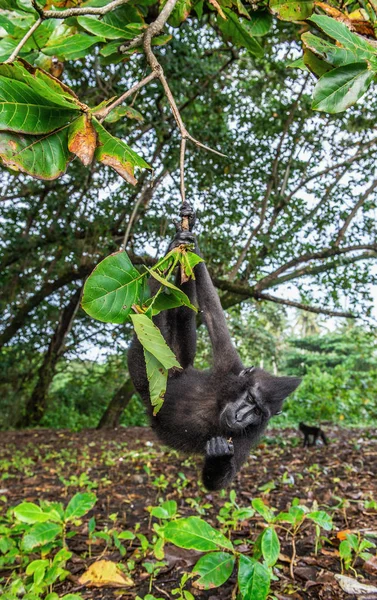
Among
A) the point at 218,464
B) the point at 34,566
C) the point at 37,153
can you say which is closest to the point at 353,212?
the point at 218,464

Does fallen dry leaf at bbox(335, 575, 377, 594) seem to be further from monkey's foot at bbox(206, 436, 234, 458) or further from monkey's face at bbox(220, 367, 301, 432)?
monkey's face at bbox(220, 367, 301, 432)

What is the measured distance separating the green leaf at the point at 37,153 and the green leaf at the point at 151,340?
0.51 m

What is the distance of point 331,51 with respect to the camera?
4.51 feet

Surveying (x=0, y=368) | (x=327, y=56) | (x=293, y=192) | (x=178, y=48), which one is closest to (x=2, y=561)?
(x=327, y=56)

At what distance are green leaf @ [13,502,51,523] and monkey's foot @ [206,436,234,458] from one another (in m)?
1.10

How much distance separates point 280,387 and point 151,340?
2.06 metres

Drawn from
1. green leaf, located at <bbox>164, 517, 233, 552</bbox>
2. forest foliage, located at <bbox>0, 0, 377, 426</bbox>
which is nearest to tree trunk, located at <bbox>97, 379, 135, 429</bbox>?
forest foliage, located at <bbox>0, 0, 377, 426</bbox>

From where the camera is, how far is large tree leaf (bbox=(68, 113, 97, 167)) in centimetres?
136

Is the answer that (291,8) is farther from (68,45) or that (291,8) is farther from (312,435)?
(312,435)

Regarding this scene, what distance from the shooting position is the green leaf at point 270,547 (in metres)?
2.32

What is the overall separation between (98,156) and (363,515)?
11.6ft

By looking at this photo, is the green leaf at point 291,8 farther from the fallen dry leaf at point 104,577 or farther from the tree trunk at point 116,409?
the tree trunk at point 116,409

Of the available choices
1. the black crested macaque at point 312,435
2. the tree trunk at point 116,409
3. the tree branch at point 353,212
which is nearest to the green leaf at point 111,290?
the black crested macaque at point 312,435

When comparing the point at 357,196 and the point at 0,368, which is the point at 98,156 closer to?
the point at 357,196
